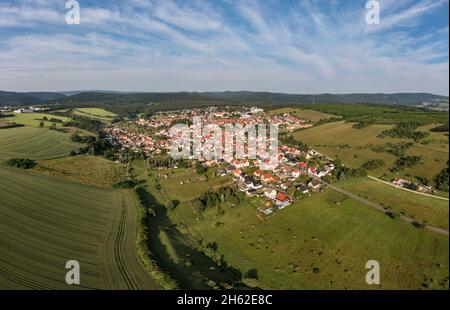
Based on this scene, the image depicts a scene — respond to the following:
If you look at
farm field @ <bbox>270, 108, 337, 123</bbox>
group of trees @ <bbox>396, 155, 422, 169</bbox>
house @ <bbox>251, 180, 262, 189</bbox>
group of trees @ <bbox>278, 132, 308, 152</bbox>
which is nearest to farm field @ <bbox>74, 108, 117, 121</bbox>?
farm field @ <bbox>270, 108, 337, 123</bbox>

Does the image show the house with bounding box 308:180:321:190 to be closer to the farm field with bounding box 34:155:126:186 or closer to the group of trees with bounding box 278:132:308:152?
the group of trees with bounding box 278:132:308:152

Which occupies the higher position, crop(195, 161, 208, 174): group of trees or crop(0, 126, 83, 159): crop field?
crop(0, 126, 83, 159): crop field

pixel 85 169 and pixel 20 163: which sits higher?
pixel 20 163

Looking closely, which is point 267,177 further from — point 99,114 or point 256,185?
point 99,114

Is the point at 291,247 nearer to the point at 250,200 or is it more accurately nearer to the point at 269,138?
the point at 250,200

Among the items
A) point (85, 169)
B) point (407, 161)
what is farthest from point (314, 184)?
point (85, 169)

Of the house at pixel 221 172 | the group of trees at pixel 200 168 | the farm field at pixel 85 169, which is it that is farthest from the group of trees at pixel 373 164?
the farm field at pixel 85 169
